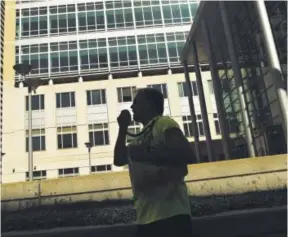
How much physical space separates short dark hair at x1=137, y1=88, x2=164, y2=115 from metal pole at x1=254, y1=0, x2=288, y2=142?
1371 cm

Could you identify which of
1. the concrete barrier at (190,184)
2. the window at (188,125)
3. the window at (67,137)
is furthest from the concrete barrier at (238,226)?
the window at (67,137)

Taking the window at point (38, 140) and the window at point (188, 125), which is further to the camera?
the window at point (38, 140)

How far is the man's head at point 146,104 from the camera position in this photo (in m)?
A: 2.43

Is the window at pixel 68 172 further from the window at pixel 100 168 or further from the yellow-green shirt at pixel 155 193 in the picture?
the yellow-green shirt at pixel 155 193

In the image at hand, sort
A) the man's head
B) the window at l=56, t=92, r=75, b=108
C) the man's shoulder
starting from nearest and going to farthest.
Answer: the man's shoulder → the man's head → the window at l=56, t=92, r=75, b=108

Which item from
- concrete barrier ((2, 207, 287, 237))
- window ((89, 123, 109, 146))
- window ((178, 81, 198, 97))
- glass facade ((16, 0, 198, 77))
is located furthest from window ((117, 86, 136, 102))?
concrete barrier ((2, 207, 287, 237))

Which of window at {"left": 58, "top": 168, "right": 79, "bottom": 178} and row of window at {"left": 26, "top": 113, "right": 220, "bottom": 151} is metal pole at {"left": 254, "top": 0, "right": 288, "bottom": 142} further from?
window at {"left": 58, "top": 168, "right": 79, "bottom": 178}

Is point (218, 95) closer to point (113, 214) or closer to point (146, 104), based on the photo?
point (113, 214)

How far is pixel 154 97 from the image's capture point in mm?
2447

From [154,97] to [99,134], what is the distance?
38.1m

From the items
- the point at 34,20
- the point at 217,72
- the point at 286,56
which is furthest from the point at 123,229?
the point at 34,20

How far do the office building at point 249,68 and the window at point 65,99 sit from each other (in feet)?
59.6

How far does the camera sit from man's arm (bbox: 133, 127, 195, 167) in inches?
86.3

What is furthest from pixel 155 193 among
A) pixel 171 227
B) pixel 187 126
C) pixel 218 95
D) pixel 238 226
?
pixel 187 126
